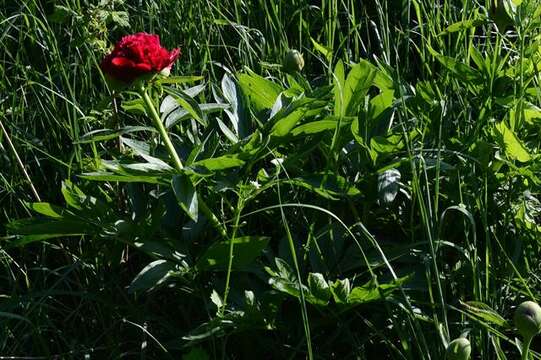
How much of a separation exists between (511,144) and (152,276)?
0.65 m

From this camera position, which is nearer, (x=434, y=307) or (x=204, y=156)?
(x=434, y=307)

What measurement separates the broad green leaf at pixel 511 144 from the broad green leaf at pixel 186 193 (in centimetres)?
55

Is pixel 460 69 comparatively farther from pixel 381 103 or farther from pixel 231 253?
pixel 231 253

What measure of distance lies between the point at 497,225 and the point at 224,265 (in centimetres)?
53

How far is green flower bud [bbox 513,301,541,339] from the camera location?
1239mm

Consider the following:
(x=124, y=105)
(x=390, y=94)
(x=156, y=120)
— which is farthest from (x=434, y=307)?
(x=124, y=105)

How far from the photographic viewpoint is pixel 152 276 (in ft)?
5.16

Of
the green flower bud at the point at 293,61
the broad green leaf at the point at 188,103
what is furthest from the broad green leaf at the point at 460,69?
the broad green leaf at the point at 188,103

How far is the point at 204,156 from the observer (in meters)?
1.67

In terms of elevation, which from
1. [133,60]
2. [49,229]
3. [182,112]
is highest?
[133,60]

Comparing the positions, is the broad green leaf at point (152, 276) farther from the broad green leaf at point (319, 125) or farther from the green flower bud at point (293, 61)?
the green flower bud at point (293, 61)

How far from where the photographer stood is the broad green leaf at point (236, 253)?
1.57m

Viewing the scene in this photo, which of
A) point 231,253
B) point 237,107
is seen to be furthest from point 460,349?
point 237,107

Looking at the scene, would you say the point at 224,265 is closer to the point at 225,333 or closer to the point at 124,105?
the point at 225,333
